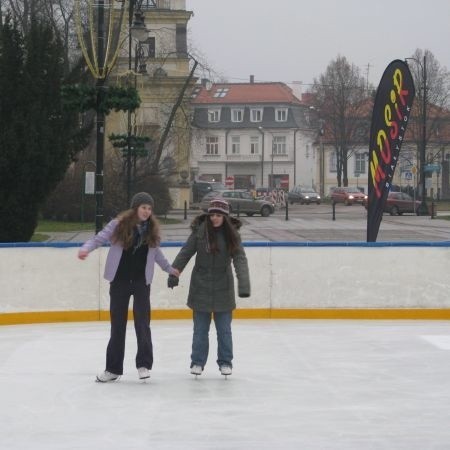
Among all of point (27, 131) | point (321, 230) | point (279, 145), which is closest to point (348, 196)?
point (321, 230)

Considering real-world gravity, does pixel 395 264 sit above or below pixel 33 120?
below

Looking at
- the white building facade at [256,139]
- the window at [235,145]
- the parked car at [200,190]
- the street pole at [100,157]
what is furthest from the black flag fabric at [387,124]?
the window at [235,145]

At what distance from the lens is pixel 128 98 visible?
22.0 m

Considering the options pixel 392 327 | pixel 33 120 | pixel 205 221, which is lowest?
pixel 392 327

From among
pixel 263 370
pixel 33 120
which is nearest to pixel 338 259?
pixel 263 370

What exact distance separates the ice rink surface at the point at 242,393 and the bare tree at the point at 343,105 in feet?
270

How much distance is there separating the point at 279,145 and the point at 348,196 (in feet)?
125

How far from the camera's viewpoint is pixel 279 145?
11456cm

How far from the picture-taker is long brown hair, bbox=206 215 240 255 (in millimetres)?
10023

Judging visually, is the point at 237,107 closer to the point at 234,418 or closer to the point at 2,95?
the point at 2,95

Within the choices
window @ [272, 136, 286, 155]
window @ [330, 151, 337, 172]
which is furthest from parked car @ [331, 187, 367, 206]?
window @ [272, 136, 286, 155]

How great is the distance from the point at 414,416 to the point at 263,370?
2.66m

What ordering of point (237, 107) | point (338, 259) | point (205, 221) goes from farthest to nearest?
1. point (237, 107)
2. point (338, 259)
3. point (205, 221)

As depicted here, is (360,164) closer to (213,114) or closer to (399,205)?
(213,114)
